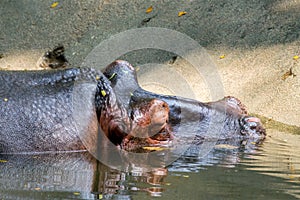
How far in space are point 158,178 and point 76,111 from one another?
1.29 m

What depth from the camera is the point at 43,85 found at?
447 centimetres

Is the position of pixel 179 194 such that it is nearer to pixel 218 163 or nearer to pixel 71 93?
pixel 218 163

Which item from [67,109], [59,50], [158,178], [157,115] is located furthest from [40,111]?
[59,50]

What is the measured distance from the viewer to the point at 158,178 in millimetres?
3344

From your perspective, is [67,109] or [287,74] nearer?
[67,109]

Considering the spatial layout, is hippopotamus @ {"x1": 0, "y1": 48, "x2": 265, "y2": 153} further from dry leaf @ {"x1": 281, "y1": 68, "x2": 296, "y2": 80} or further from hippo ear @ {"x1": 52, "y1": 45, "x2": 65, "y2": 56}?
hippo ear @ {"x1": 52, "y1": 45, "x2": 65, "y2": 56}

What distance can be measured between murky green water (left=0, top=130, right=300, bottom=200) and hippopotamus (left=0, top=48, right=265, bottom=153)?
0.54 ft

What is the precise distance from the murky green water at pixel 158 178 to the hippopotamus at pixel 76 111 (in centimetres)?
16

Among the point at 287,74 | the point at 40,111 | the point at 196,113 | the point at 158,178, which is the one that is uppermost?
the point at 287,74

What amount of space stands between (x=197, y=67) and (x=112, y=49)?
1.55 meters

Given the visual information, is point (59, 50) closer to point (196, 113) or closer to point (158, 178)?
point (196, 113)

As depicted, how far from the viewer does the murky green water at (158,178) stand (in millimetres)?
2852

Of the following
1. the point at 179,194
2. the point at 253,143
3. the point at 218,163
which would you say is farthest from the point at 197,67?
the point at 179,194

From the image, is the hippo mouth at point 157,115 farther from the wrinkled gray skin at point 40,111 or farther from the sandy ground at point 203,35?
the sandy ground at point 203,35
